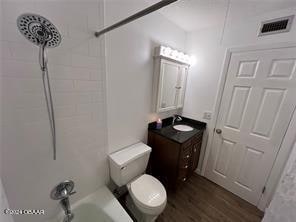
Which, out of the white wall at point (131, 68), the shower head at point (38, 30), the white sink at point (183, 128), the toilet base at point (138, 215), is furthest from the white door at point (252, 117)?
the shower head at point (38, 30)

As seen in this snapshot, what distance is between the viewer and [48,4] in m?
0.77

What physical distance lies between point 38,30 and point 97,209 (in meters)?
1.49

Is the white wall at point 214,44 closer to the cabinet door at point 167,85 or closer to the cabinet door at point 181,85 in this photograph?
the cabinet door at point 181,85

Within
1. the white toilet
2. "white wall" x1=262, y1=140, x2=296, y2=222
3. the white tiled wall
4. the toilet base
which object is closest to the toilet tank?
the white toilet

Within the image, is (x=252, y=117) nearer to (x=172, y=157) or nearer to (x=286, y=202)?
(x=286, y=202)

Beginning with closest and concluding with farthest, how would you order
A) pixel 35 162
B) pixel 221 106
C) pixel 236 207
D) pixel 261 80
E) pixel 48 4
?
pixel 48 4
pixel 35 162
pixel 261 80
pixel 236 207
pixel 221 106

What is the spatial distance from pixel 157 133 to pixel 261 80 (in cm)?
135

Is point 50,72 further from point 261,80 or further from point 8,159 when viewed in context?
point 261,80

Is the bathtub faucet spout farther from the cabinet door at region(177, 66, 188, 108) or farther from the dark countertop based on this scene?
the cabinet door at region(177, 66, 188, 108)

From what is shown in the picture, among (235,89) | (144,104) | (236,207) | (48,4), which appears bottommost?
(236,207)

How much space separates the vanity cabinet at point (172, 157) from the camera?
59.2 inches

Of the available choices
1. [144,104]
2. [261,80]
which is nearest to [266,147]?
[261,80]

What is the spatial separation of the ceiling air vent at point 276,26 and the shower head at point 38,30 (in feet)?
6.42

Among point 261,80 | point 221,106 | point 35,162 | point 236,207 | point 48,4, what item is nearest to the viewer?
point 48,4
